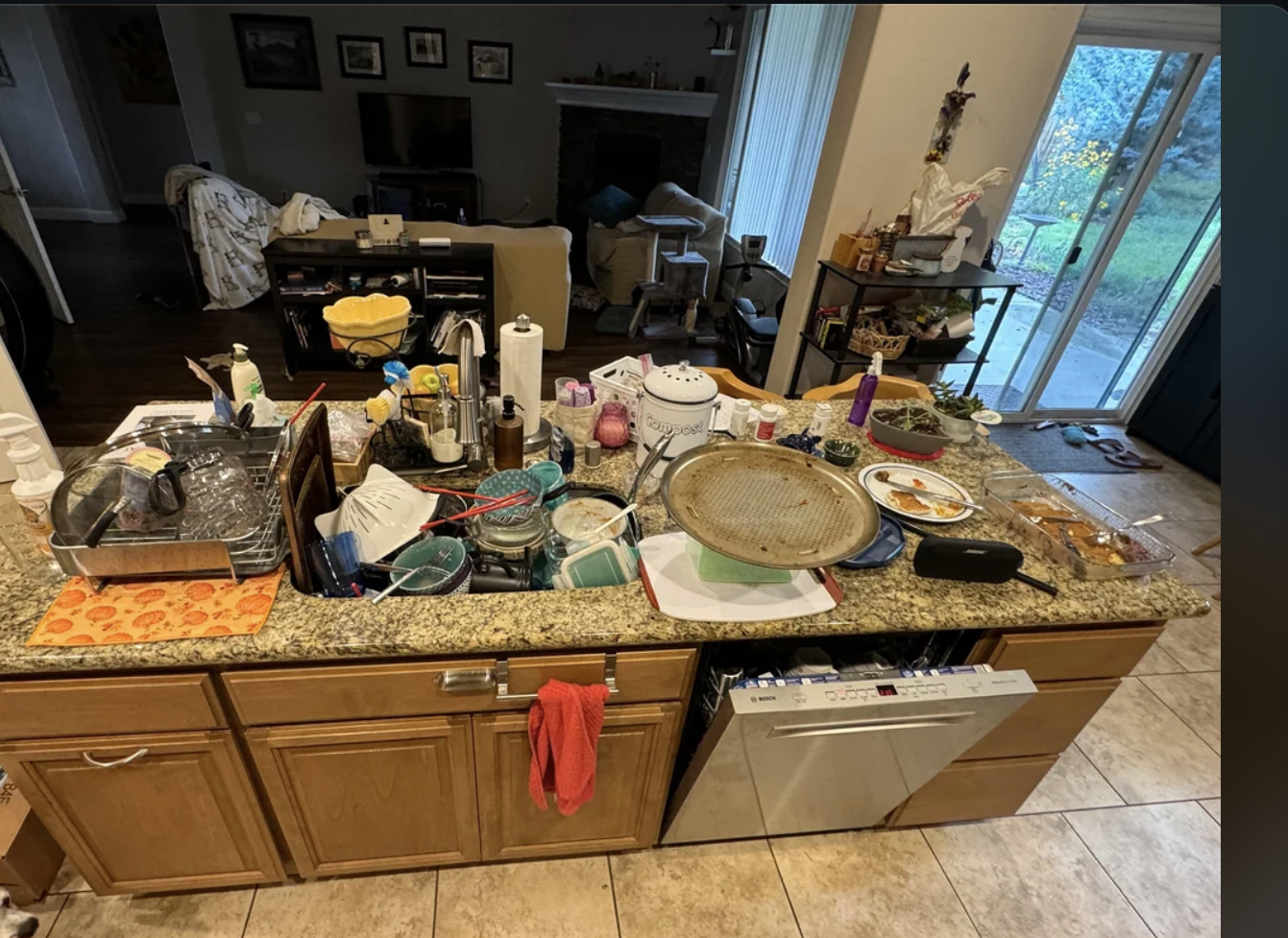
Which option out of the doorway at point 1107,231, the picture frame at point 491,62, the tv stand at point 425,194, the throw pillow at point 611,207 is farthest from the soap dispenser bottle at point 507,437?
the picture frame at point 491,62

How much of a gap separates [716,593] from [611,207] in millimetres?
5133

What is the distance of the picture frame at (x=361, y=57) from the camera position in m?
5.69

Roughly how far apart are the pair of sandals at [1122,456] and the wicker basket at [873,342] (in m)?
1.82

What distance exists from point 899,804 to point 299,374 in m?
3.64

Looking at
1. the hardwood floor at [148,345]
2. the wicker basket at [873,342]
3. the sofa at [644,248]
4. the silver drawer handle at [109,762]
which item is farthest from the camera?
the sofa at [644,248]

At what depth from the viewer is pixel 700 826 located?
1463mm

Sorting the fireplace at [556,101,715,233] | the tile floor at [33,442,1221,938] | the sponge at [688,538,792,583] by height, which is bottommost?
the tile floor at [33,442,1221,938]

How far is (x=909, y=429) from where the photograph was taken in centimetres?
157

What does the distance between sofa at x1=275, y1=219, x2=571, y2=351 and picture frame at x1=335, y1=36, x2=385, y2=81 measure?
10.2 ft

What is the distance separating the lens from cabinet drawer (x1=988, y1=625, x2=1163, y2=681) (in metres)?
1.21

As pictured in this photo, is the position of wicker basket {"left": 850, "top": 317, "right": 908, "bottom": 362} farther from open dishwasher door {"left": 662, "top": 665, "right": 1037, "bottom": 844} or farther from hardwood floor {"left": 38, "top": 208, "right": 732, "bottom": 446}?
open dishwasher door {"left": 662, "top": 665, "right": 1037, "bottom": 844}

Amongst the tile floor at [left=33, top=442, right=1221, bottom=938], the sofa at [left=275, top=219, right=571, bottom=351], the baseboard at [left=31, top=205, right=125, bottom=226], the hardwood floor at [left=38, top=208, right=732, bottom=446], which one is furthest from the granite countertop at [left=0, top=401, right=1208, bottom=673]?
the baseboard at [left=31, top=205, right=125, bottom=226]

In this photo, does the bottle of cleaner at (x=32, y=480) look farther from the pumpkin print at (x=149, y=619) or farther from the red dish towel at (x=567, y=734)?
the red dish towel at (x=567, y=734)

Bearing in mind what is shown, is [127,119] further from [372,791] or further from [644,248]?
[372,791]
